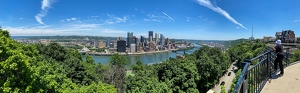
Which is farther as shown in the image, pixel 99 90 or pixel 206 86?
pixel 206 86

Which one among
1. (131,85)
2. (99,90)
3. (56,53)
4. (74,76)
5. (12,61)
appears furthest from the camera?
(56,53)

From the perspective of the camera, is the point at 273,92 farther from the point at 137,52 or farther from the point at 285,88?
the point at 137,52

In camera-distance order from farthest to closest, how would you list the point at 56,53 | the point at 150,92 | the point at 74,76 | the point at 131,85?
the point at 56,53, the point at 74,76, the point at 131,85, the point at 150,92

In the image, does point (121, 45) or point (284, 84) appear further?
point (121, 45)

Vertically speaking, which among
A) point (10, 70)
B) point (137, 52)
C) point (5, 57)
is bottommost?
point (137, 52)

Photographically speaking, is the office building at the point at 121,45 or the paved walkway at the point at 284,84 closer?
the paved walkway at the point at 284,84

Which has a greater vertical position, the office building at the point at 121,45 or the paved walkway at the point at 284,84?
the paved walkway at the point at 284,84

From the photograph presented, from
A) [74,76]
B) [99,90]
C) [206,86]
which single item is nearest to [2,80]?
[99,90]

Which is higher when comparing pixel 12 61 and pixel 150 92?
pixel 12 61

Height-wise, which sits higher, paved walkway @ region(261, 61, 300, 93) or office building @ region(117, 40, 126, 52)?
paved walkway @ region(261, 61, 300, 93)

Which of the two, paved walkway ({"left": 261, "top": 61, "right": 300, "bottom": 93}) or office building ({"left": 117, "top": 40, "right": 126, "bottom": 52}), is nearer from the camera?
paved walkway ({"left": 261, "top": 61, "right": 300, "bottom": 93})

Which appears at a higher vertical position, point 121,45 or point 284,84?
point 284,84
